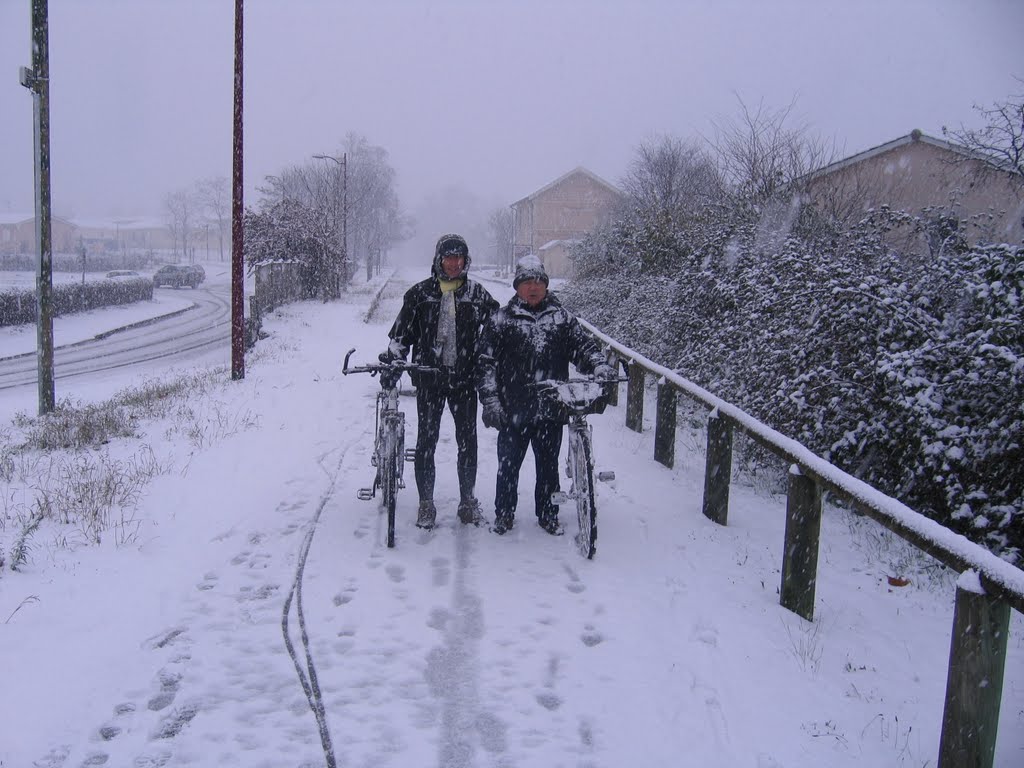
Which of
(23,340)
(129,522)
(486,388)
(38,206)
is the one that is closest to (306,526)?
(129,522)

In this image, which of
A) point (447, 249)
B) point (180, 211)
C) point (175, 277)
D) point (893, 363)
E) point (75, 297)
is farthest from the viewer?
point (180, 211)

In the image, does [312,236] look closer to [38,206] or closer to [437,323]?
[38,206]

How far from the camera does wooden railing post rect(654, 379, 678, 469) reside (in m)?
8.14

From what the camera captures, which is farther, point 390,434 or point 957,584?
point 390,434

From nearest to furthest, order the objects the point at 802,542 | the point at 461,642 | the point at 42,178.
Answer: the point at 461,642 → the point at 802,542 → the point at 42,178

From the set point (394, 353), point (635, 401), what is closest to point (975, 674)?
point (394, 353)

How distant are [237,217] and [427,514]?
9261 millimetres

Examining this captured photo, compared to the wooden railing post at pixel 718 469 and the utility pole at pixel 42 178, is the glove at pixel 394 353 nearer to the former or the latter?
the wooden railing post at pixel 718 469

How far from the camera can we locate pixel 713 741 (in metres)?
3.38

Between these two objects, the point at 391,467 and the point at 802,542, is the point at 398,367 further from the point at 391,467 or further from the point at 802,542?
the point at 802,542

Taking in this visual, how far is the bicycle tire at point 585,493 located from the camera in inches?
211

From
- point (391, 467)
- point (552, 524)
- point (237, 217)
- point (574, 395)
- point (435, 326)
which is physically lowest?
point (552, 524)

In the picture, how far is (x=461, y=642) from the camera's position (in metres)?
4.22

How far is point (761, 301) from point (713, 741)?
5.89 metres
